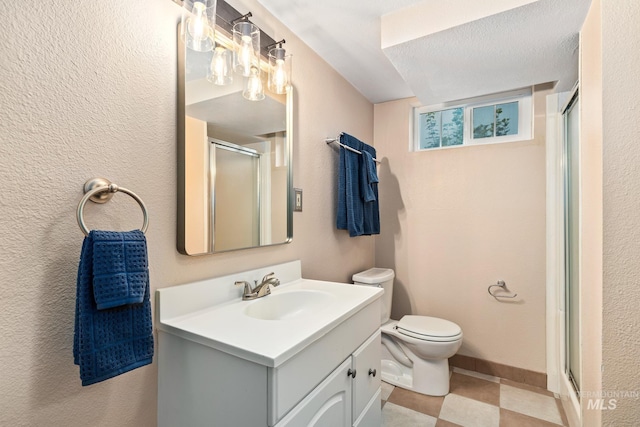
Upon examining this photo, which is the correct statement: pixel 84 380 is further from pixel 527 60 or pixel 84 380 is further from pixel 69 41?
pixel 527 60

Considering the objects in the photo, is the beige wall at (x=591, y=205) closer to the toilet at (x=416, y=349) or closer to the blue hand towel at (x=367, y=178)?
the toilet at (x=416, y=349)

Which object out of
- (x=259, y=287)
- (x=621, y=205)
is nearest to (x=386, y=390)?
(x=259, y=287)

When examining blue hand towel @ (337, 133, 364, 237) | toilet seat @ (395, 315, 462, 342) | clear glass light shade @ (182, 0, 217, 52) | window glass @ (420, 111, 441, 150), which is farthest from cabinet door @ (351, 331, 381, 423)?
window glass @ (420, 111, 441, 150)

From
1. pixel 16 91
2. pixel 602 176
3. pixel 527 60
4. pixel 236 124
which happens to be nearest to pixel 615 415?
pixel 602 176

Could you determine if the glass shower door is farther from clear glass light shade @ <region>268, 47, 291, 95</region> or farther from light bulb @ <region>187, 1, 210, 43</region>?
light bulb @ <region>187, 1, 210, 43</region>

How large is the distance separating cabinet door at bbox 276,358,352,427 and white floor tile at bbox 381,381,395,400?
96 centimetres

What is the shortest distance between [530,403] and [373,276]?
1208 millimetres

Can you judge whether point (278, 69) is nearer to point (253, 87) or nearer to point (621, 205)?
point (253, 87)

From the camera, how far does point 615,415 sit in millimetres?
991

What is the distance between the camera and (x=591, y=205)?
114cm

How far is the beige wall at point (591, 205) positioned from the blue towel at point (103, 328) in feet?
4.86

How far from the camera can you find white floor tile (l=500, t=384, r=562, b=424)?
1.73m

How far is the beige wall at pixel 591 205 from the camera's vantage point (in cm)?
105

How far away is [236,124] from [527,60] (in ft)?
5.20
